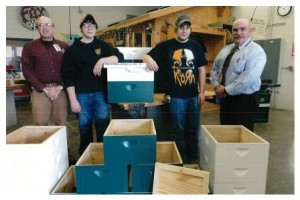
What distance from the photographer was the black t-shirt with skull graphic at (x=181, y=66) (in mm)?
1679

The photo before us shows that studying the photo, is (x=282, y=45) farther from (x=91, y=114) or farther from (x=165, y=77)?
(x=91, y=114)

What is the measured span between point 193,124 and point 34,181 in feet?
3.74

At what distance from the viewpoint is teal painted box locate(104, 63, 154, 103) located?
1384mm

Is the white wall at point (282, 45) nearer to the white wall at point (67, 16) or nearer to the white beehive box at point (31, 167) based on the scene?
the white wall at point (67, 16)

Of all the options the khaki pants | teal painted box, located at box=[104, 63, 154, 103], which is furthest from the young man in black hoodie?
the khaki pants

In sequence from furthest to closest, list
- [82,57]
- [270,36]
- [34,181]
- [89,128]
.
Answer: [270,36]
[89,128]
[82,57]
[34,181]

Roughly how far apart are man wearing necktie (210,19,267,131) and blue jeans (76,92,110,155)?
0.85 m

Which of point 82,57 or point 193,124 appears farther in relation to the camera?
point 193,124

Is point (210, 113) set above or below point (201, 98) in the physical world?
below

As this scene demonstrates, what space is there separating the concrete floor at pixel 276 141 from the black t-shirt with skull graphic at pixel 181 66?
923mm

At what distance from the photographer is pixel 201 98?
69.7 inches

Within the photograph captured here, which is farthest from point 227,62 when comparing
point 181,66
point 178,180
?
point 178,180
